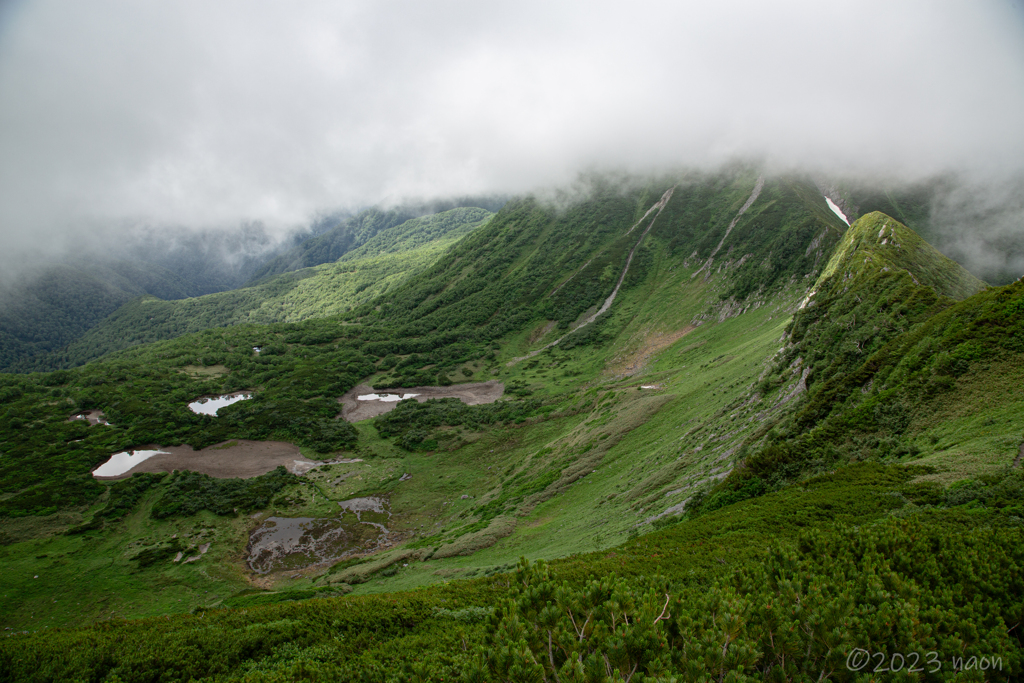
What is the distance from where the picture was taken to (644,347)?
8312cm

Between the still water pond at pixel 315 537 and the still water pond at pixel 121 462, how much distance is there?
28478mm

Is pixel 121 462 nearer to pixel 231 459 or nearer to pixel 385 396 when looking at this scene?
pixel 231 459

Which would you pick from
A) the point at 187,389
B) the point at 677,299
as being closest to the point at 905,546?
the point at 677,299

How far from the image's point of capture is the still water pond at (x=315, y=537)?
4091cm

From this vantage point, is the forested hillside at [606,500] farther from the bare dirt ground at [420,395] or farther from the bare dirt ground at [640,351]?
the bare dirt ground at [420,395]

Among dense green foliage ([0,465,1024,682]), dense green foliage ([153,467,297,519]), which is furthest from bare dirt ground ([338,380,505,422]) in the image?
dense green foliage ([0,465,1024,682])

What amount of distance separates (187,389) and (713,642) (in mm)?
109466

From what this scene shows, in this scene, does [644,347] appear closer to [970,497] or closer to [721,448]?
[721,448]

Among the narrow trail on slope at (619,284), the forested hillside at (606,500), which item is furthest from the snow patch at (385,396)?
the narrow trail on slope at (619,284)

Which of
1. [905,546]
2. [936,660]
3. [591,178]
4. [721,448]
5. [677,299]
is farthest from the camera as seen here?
[591,178]

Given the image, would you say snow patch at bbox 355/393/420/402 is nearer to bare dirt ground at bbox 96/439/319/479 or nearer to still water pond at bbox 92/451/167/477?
bare dirt ground at bbox 96/439/319/479

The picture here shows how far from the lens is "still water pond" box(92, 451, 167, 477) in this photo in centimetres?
5600

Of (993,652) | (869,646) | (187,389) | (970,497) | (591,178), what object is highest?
(591,178)

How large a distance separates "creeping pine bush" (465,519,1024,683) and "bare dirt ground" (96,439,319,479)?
61.4 metres
